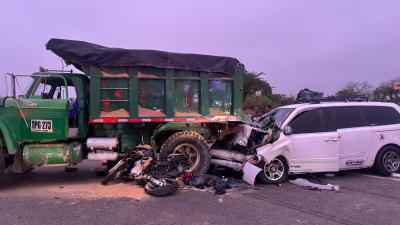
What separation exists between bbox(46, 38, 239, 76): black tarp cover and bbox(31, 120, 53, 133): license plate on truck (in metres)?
1.35

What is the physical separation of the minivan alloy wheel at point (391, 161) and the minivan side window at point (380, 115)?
2.41 feet

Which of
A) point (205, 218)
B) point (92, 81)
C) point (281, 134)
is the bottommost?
point (205, 218)

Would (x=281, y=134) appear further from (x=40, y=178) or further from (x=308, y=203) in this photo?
(x=40, y=178)

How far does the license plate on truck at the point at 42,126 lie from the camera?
28.9ft

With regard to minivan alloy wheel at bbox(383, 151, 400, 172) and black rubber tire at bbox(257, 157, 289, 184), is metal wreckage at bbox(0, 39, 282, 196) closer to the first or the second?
black rubber tire at bbox(257, 157, 289, 184)

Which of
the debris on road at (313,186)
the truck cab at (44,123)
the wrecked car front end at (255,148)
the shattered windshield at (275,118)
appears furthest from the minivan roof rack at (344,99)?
the truck cab at (44,123)

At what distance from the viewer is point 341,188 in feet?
29.1

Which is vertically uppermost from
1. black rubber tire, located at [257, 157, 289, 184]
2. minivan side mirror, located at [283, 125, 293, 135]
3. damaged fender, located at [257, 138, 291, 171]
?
minivan side mirror, located at [283, 125, 293, 135]

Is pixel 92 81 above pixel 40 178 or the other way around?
above

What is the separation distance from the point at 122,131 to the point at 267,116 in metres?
3.59

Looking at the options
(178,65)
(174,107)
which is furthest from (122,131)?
(178,65)

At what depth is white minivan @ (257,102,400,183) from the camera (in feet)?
30.4

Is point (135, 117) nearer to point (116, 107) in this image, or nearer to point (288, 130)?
point (116, 107)

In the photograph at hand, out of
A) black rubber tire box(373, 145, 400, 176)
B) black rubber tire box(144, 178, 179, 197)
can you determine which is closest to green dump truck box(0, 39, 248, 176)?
black rubber tire box(144, 178, 179, 197)
